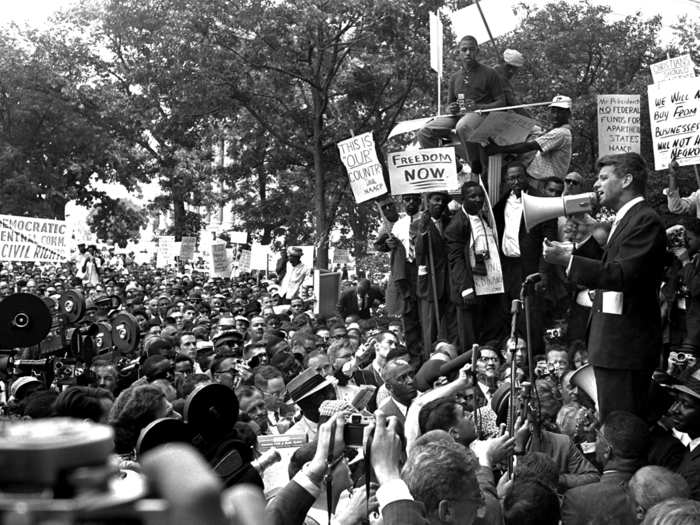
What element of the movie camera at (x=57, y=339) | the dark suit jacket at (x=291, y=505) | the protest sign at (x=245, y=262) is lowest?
the dark suit jacket at (x=291, y=505)

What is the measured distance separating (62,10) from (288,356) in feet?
140

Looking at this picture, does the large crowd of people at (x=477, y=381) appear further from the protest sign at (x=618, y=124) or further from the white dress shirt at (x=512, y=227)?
the protest sign at (x=618, y=124)

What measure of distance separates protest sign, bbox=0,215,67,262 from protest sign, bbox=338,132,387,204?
6748mm

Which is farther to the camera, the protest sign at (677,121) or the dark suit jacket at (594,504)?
the protest sign at (677,121)

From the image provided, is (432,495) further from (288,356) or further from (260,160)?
(260,160)

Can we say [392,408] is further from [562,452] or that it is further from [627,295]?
[627,295]

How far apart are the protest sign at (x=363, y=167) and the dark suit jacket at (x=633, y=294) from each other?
322 inches

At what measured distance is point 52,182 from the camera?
161ft

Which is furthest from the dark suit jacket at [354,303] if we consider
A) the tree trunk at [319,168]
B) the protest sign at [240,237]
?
the protest sign at [240,237]

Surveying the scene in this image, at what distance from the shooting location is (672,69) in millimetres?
13594

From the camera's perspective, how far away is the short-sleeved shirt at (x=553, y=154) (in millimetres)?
12117

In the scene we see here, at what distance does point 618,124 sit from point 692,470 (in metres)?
9.40

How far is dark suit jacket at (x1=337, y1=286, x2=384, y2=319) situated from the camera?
19562 millimetres

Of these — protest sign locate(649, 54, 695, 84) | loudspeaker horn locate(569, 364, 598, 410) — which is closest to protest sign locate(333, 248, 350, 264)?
protest sign locate(649, 54, 695, 84)
